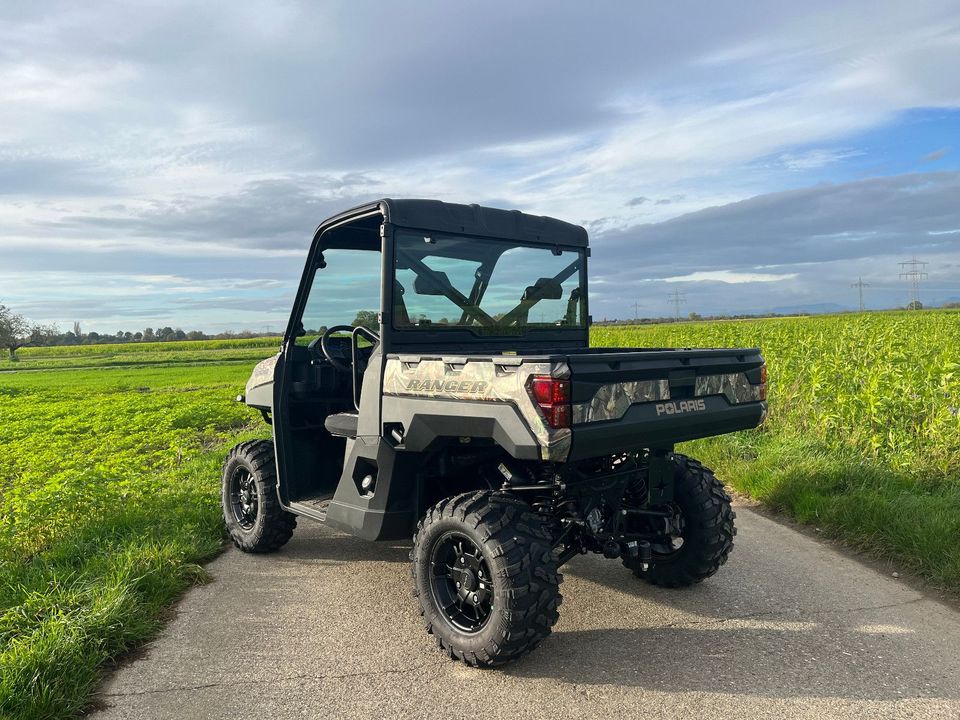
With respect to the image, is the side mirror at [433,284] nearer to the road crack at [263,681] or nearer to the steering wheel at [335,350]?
the steering wheel at [335,350]

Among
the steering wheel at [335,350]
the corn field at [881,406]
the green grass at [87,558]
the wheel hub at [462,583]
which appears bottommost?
the green grass at [87,558]

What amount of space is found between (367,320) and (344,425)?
67 centimetres

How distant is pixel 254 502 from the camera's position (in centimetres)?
523

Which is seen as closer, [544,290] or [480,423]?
[480,423]

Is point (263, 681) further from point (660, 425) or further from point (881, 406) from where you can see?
point (881, 406)

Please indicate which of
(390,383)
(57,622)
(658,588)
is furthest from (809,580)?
(57,622)

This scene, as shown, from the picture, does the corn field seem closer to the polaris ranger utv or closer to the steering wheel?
the polaris ranger utv

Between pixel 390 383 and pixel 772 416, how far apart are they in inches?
273

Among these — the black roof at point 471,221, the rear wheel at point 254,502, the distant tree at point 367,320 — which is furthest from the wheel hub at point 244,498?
the black roof at point 471,221

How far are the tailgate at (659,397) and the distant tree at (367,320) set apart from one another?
1466 millimetres

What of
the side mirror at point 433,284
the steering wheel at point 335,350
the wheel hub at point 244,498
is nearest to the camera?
the side mirror at point 433,284

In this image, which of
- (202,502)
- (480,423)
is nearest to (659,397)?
(480,423)

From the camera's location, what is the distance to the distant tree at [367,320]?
13.9ft

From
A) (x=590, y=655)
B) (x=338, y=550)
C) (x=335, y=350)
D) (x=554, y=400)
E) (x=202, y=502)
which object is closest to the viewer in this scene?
(x=554, y=400)
